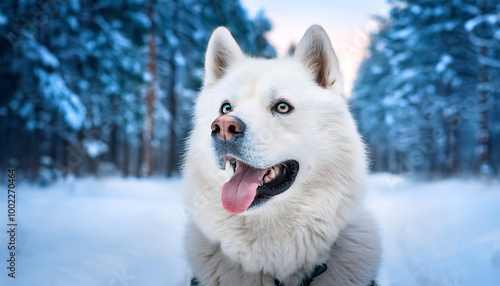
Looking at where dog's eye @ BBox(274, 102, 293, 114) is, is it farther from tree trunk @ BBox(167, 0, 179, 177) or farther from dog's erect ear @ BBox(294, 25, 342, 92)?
tree trunk @ BBox(167, 0, 179, 177)

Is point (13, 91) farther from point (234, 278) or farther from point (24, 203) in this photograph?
point (234, 278)

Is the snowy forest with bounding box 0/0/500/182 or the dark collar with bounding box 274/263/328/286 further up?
the snowy forest with bounding box 0/0/500/182

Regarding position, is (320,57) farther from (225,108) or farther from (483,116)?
(483,116)

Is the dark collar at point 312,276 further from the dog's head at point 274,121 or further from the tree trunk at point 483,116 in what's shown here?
the tree trunk at point 483,116

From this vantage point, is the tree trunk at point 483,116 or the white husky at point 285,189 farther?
the tree trunk at point 483,116

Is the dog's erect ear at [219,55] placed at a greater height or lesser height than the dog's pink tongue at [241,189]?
greater

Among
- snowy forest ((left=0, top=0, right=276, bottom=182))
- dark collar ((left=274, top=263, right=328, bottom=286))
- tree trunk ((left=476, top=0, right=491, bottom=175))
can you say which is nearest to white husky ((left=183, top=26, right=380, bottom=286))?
dark collar ((left=274, top=263, right=328, bottom=286))

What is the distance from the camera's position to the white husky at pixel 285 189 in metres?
2.10

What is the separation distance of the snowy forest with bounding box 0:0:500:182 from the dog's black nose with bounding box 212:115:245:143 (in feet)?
10.6

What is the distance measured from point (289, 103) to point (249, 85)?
33 centimetres

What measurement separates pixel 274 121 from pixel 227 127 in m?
0.41

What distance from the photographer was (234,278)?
2211 mm

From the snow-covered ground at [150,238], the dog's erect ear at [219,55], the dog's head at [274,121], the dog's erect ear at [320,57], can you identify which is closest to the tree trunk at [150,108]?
the snow-covered ground at [150,238]

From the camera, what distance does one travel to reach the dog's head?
198cm
